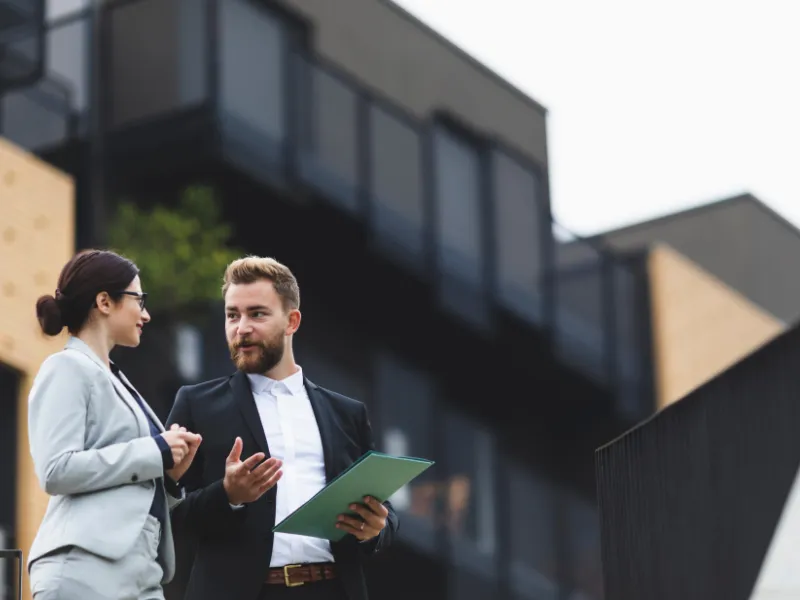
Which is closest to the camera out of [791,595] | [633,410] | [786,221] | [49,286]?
[791,595]

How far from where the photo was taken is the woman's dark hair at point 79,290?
421cm

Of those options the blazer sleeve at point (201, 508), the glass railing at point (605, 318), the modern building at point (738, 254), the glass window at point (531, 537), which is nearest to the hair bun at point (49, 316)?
the blazer sleeve at point (201, 508)

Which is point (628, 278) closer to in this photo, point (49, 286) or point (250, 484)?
point (49, 286)

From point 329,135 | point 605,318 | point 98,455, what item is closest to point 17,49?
point 329,135

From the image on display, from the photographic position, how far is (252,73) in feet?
46.2

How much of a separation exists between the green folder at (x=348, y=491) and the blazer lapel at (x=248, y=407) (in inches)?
12.1

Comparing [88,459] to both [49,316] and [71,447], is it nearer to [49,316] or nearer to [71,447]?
[71,447]

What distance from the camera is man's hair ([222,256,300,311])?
473cm

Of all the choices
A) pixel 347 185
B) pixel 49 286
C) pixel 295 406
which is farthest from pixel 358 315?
pixel 295 406

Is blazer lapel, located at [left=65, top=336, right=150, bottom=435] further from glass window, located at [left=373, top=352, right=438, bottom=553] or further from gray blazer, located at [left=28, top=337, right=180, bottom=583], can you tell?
glass window, located at [left=373, top=352, right=438, bottom=553]

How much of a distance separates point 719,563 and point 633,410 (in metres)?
14.9

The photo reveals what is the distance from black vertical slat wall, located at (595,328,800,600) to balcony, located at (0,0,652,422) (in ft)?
31.4

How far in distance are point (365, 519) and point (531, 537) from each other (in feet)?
40.8

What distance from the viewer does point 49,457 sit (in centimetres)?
399
